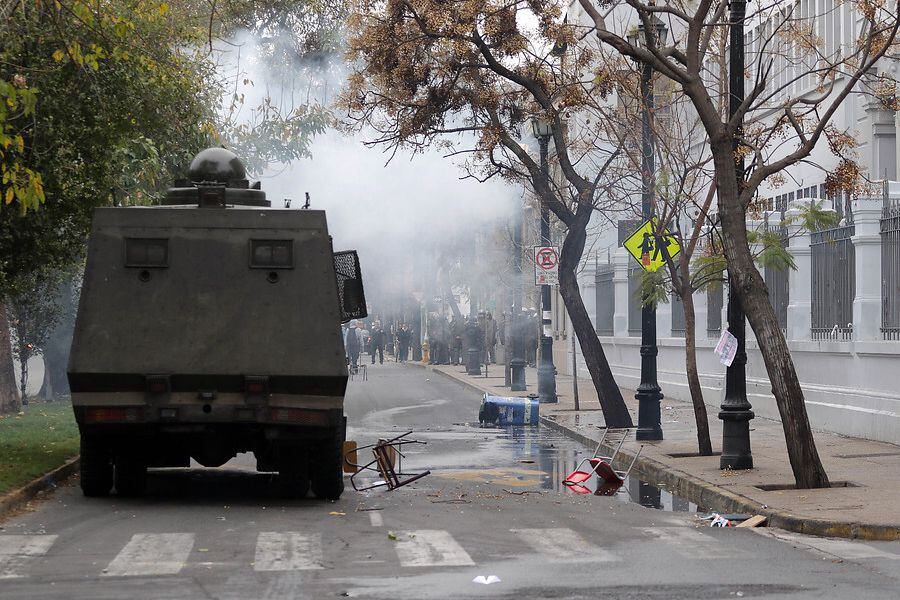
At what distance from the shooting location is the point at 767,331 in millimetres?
13812

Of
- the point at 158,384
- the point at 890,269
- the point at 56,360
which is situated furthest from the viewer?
the point at 56,360

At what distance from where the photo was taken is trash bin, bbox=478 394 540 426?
24.4 m

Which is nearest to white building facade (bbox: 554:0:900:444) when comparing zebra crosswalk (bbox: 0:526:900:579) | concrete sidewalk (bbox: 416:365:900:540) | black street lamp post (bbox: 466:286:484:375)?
concrete sidewalk (bbox: 416:365:900:540)

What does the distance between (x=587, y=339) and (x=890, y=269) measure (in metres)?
5.42

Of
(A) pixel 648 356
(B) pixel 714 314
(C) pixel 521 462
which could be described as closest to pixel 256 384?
(C) pixel 521 462

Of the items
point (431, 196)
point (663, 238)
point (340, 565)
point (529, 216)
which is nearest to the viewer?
point (340, 565)

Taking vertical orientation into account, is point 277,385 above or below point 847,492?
above

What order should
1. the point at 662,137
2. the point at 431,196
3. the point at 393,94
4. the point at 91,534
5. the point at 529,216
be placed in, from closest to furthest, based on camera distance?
the point at 91,534 < the point at 662,137 < the point at 393,94 < the point at 431,196 < the point at 529,216

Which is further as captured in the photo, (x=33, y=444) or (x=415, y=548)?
(x=33, y=444)

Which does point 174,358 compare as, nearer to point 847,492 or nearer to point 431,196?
point 847,492

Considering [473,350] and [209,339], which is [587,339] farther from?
[473,350]

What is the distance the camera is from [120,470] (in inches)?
534

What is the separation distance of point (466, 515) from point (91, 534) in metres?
3.23

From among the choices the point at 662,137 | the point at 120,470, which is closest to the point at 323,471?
the point at 120,470
